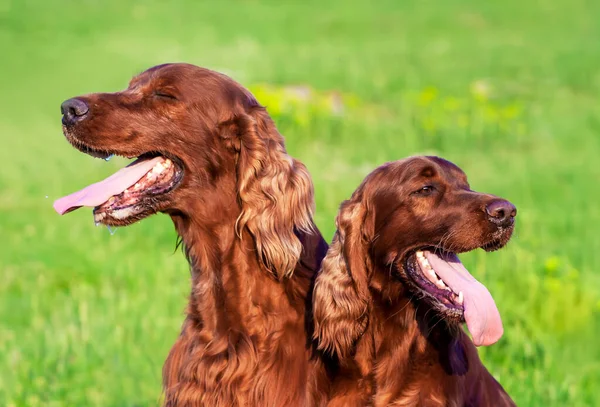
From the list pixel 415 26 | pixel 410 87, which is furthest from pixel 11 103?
pixel 415 26

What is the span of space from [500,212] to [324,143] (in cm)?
890

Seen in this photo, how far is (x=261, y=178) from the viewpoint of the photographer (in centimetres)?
433

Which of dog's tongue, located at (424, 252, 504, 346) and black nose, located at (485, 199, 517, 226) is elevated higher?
black nose, located at (485, 199, 517, 226)

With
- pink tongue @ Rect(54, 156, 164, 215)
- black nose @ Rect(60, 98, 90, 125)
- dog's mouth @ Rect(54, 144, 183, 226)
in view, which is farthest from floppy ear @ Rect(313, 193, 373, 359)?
black nose @ Rect(60, 98, 90, 125)

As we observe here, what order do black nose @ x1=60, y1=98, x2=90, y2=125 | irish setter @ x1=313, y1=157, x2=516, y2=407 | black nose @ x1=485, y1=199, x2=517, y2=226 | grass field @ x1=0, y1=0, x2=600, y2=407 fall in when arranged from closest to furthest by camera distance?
black nose @ x1=485, y1=199, x2=517, y2=226 < irish setter @ x1=313, y1=157, x2=516, y2=407 < black nose @ x1=60, y1=98, x2=90, y2=125 < grass field @ x1=0, y1=0, x2=600, y2=407

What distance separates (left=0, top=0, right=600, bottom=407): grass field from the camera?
19.8 ft

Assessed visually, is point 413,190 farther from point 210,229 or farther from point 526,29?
point 526,29

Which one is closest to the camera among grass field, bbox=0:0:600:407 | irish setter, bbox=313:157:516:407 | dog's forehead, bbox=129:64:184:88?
irish setter, bbox=313:157:516:407

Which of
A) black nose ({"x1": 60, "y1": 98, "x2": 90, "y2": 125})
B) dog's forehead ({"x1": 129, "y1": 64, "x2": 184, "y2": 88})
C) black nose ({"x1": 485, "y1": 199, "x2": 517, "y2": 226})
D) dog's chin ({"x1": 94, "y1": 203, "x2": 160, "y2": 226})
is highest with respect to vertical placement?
dog's forehead ({"x1": 129, "y1": 64, "x2": 184, "y2": 88})

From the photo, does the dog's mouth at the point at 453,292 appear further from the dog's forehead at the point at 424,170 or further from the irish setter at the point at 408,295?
the dog's forehead at the point at 424,170

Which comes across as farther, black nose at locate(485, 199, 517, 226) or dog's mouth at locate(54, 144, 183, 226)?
dog's mouth at locate(54, 144, 183, 226)

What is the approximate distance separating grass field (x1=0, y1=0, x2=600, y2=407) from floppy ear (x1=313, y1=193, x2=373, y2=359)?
144cm

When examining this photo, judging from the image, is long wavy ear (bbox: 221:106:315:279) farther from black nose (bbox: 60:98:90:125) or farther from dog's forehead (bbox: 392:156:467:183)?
black nose (bbox: 60:98:90:125)

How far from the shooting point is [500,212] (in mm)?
4078
